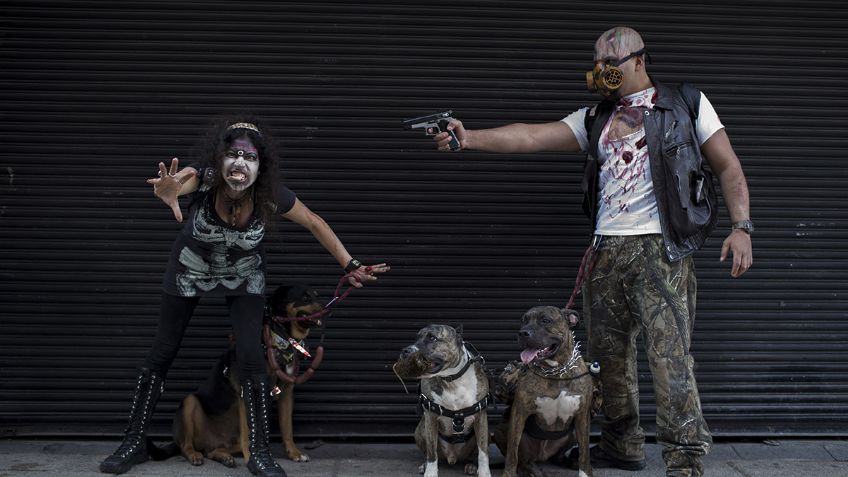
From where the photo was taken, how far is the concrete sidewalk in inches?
214

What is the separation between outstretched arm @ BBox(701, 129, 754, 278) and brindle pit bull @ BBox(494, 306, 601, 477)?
0.87 meters

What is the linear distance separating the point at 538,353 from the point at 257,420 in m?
1.56

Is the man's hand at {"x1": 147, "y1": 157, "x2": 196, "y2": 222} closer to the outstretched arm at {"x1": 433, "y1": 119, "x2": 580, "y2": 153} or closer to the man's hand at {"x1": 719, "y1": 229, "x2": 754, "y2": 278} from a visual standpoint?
the outstretched arm at {"x1": 433, "y1": 119, "x2": 580, "y2": 153}

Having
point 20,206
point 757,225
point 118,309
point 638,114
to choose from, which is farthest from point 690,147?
point 20,206

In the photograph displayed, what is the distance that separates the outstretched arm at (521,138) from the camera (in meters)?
5.29

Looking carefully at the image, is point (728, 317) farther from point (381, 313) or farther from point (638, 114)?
point (381, 313)

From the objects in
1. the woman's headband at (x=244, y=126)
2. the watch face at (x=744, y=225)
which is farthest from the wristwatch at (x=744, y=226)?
the woman's headband at (x=244, y=126)

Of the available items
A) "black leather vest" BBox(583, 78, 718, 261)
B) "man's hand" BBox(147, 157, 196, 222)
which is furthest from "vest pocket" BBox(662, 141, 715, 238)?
"man's hand" BBox(147, 157, 196, 222)

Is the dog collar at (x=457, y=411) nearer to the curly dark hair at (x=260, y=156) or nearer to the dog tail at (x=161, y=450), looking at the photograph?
the curly dark hair at (x=260, y=156)

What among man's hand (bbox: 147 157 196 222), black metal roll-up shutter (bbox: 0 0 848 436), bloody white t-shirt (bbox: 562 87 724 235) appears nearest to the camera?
man's hand (bbox: 147 157 196 222)

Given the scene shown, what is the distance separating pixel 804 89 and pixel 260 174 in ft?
11.2

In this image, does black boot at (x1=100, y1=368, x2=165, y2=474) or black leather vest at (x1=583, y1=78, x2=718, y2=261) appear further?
black boot at (x1=100, y1=368, x2=165, y2=474)

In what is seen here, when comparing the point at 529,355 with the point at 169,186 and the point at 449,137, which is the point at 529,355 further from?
the point at 169,186

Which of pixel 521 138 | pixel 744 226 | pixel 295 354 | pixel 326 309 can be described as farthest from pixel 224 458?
pixel 744 226
